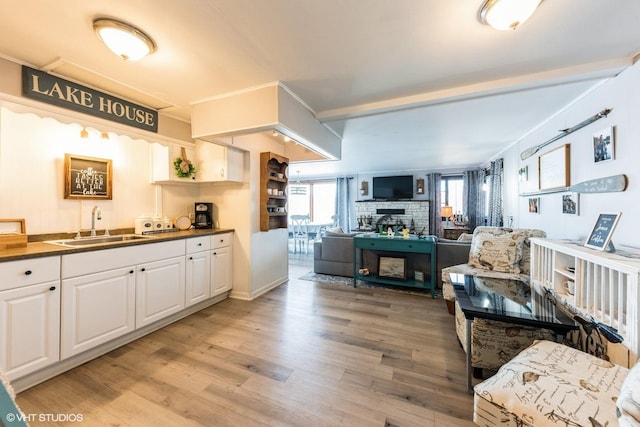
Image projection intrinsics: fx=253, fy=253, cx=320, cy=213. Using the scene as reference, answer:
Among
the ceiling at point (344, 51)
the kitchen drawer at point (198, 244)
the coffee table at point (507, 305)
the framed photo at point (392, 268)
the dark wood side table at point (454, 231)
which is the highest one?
the ceiling at point (344, 51)

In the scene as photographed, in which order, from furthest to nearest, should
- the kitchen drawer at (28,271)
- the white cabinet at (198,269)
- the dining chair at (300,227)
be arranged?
the dining chair at (300,227) → the white cabinet at (198,269) → the kitchen drawer at (28,271)

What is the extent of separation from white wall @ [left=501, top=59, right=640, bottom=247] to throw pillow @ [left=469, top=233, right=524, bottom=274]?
1.61ft

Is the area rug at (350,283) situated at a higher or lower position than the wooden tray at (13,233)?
lower

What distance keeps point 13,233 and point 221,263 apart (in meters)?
1.71

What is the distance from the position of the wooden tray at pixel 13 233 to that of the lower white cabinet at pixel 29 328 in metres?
0.48

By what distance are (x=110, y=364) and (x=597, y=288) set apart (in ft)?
11.0

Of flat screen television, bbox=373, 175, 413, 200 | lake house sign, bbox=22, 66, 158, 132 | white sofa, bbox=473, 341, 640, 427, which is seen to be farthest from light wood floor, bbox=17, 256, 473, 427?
flat screen television, bbox=373, 175, 413, 200

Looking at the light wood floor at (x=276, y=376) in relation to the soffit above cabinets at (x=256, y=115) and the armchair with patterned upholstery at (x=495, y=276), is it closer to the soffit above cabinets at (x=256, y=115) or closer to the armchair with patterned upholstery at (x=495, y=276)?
the armchair with patterned upholstery at (x=495, y=276)

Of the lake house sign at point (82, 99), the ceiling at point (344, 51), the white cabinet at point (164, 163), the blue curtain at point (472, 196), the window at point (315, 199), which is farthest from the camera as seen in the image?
the window at point (315, 199)

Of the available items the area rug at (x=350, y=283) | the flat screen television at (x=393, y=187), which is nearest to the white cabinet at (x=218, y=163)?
the area rug at (x=350, y=283)

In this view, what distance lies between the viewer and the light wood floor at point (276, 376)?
147cm

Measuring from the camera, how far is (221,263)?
3.15 metres

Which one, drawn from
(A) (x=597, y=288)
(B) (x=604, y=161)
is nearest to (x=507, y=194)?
(B) (x=604, y=161)

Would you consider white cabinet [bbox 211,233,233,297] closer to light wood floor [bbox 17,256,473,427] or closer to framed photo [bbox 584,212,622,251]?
light wood floor [bbox 17,256,473,427]
